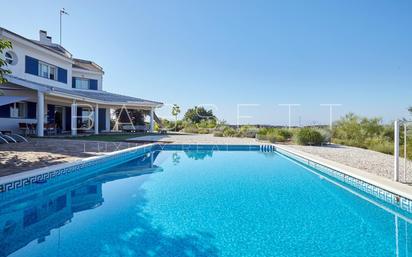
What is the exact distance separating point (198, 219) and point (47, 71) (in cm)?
Answer: 1915

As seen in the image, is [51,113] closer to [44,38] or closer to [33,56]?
[33,56]

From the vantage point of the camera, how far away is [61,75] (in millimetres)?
19547

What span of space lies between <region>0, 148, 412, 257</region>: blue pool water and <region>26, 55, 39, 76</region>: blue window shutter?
43.1 ft

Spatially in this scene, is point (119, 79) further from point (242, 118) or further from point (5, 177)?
point (5, 177)

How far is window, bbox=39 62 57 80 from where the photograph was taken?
17.3m

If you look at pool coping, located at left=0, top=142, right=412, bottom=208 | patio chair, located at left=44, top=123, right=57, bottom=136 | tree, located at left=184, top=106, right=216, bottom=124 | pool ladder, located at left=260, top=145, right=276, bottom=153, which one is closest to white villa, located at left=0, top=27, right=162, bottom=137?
patio chair, located at left=44, top=123, right=57, bottom=136

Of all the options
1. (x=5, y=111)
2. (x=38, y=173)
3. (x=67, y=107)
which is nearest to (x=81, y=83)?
(x=67, y=107)

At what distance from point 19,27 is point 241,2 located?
1723cm

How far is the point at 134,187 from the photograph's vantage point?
6473 mm

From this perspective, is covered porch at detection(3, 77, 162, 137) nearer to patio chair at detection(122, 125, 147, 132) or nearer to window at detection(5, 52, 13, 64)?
patio chair at detection(122, 125, 147, 132)

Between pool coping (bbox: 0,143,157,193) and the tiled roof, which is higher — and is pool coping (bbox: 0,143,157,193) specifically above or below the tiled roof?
below

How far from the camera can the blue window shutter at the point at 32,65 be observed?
15773mm

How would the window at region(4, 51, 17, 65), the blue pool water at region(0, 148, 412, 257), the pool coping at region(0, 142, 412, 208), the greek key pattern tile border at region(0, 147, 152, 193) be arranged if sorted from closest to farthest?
the blue pool water at region(0, 148, 412, 257) < the pool coping at region(0, 142, 412, 208) < the greek key pattern tile border at region(0, 147, 152, 193) < the window at region(4, 51, 17, 65)

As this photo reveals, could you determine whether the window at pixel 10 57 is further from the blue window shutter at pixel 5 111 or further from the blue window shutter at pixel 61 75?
the blue window shutter at pixel 61 75
